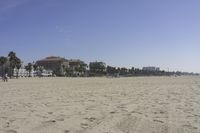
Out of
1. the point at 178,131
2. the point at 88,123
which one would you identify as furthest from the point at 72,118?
the point at 178,131

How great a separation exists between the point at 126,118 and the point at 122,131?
72.2 inches

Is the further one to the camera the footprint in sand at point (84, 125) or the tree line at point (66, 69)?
the tree line at point (66, 69)

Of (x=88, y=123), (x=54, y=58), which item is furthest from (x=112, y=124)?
(x=54, y=58)

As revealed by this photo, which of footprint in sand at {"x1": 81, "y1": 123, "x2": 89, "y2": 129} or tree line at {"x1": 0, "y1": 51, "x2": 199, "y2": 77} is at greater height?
tree line at {"x1": 0, "y1": 51, "x2": 199, "y2": 77}

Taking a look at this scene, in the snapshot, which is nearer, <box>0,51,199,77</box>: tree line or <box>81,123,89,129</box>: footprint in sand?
<box>81,123,89,129</box>: footprint in sand

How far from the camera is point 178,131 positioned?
7.29 metres

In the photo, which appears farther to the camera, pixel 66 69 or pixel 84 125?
pixel 66 69

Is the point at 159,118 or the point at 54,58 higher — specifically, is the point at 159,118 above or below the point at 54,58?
below

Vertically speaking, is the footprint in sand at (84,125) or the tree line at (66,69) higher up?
the tree line at (66,69)

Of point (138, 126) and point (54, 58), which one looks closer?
point (138, 126)

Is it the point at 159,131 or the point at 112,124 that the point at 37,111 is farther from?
the point at 159,131

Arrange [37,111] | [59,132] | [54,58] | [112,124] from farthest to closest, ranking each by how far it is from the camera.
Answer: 1. [54,58]
2. [37,111]
3. [112,124]
4. [59,132]

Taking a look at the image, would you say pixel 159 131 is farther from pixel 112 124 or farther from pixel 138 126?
pixel 112 124

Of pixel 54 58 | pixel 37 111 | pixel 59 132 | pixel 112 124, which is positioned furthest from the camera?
pixel 54 58
